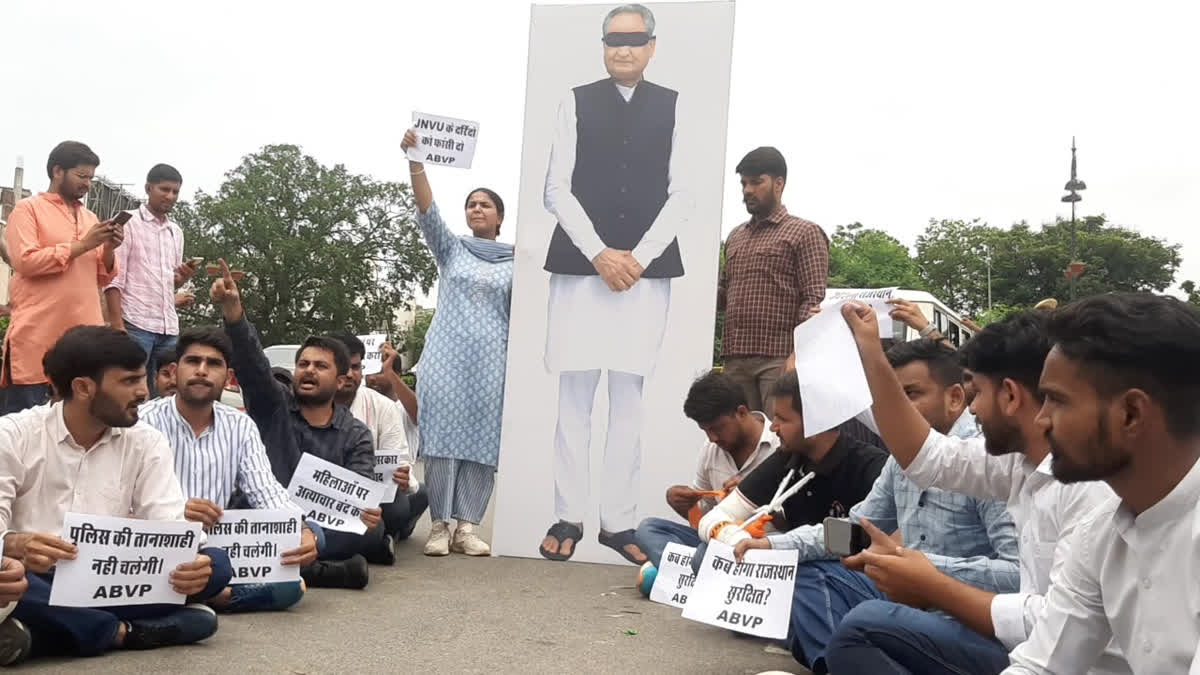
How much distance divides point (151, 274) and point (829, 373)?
4806 millimetres

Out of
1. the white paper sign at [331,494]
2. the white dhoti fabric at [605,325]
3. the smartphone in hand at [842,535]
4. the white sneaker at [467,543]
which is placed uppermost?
the white dhoti fabric at [605,325]

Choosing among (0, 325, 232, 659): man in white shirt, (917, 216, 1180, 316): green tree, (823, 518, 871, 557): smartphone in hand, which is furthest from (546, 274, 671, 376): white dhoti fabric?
(917, 216, 1180, 316): green tree

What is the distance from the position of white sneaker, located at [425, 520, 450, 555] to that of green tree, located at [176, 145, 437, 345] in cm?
3996

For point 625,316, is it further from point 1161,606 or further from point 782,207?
point 1161,606

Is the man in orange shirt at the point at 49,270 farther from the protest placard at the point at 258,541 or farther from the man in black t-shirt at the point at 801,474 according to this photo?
the man in black t-shirt at the point at 801,474

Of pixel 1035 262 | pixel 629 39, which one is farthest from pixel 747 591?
pixel 1035 262

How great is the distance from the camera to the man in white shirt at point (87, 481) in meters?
3.69

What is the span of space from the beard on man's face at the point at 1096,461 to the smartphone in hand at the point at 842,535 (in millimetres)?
934

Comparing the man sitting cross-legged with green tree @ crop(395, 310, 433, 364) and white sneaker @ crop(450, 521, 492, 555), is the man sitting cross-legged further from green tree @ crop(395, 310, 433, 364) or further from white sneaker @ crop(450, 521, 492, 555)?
green tree @ crop(395, 310, 433, 364)

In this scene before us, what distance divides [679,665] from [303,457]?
2.09 meters

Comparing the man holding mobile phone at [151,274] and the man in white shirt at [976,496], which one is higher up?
the man holding mobile phone at [151,274]

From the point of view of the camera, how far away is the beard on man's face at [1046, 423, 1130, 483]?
1.94 m

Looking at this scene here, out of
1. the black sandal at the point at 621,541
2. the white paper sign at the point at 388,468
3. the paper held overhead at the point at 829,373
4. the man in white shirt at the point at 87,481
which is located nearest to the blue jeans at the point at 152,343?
the white paper sign at the point at 388,468

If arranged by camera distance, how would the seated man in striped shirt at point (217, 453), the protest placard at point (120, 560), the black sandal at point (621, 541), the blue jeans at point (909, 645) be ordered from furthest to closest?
1. the black sandal at point (621, 541)
2. the seated man in striped shirt at point (217, 453)
3. the protest placard at point (120, 560)
4. the blue jeans at point (909, 645)
